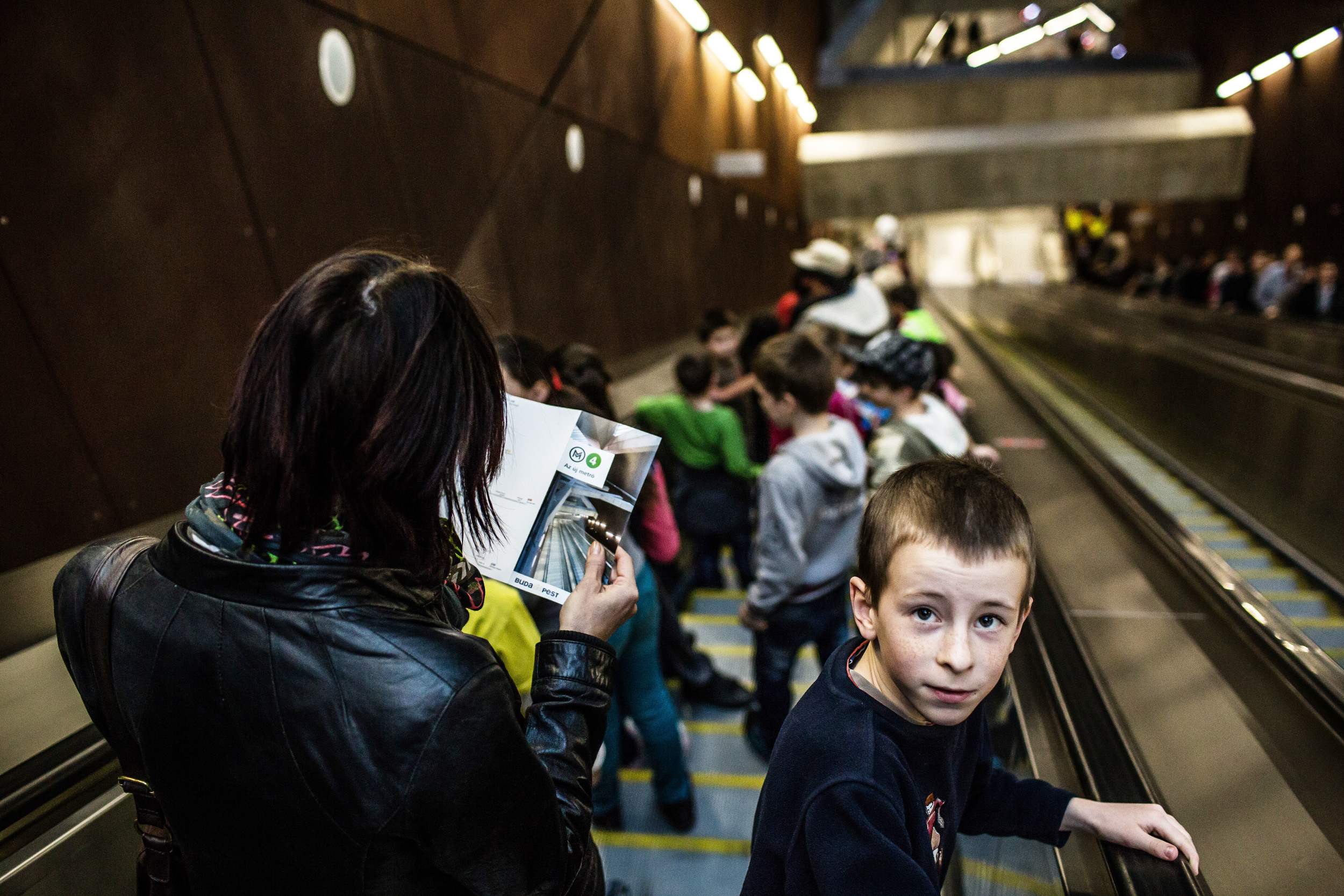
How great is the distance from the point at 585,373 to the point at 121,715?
166cm

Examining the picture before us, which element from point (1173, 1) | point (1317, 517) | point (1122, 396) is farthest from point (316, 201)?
point (1173, 1)

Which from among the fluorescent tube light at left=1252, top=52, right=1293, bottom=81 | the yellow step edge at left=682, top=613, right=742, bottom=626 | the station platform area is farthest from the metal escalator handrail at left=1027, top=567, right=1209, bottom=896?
the fluorescent tube light at left=1252, top=52, right=1293, bottom=81

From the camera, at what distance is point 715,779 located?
119 inches

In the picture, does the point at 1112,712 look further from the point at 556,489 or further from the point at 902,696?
the point at 556,489

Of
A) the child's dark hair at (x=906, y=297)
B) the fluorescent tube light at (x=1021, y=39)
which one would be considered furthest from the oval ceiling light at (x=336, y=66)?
the fluorescent tube light at (x=1021, y=39)

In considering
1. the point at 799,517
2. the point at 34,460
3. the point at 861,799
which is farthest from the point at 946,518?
the point at 34,460

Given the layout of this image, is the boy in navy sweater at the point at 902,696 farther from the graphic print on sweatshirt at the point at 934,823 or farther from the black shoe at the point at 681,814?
the black shoe at the point at 681,814

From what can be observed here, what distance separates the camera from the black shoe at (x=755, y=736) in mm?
3096

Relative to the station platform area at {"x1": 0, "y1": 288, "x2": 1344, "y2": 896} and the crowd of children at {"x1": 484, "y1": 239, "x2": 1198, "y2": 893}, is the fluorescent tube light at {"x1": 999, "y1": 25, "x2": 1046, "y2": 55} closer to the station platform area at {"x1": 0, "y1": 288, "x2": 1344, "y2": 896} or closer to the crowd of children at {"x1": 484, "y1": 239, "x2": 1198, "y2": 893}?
the station platform area at {"x1": 0, "y1": 288, "x2": 1344, "y2": 896}

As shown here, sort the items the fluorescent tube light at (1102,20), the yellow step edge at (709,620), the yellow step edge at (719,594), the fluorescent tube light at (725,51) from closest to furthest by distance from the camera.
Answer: the yellow step edge at (709,620) < the yellow step edge at (719,594) < the fluorescent tube light at (725,51) < the fluorescent tube light at (1102,20)

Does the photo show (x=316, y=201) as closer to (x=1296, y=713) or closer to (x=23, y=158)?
(x=23, y=158)

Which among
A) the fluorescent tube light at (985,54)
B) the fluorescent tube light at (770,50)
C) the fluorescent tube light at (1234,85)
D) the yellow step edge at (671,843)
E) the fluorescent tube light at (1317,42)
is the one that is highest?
the fluorescent tube light at (985,54)

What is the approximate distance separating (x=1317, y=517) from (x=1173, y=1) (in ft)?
80.1

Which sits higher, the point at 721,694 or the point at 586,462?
the point at 586,462
